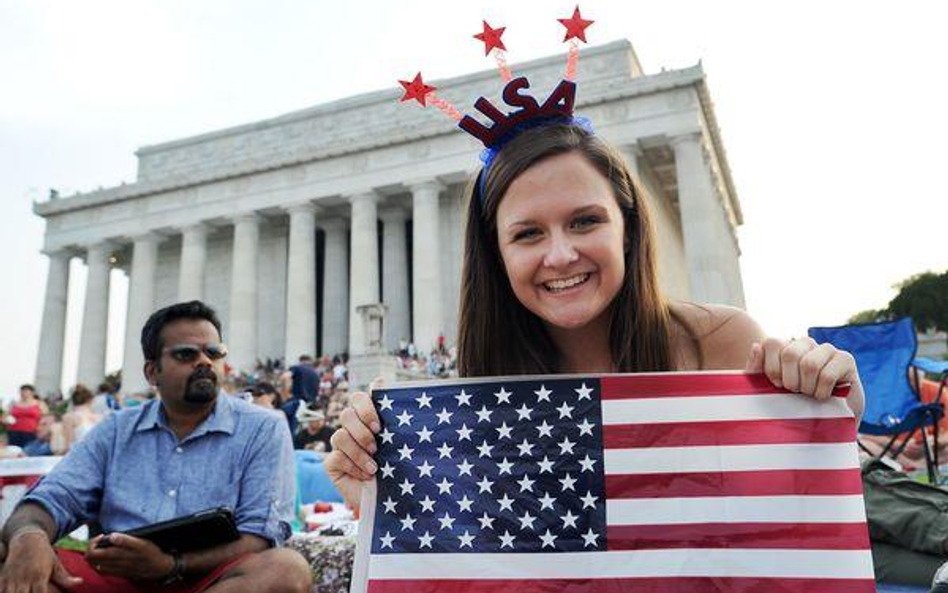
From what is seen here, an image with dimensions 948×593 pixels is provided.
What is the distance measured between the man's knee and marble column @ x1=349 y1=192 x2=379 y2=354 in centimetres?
3221

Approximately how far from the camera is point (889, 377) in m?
7.56

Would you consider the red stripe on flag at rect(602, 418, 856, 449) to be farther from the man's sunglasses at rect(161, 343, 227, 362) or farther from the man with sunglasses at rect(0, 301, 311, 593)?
the man's sunglasses at rect(161, 343, 227, 362)

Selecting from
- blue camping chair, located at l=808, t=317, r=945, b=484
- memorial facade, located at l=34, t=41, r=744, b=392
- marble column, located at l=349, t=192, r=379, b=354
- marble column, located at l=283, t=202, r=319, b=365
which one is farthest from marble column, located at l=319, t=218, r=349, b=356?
blue camping chair, located at l=808, t=317, r=945, b=484

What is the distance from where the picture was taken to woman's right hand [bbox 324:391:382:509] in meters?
2.20

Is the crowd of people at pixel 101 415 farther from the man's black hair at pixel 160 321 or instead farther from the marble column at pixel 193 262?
the marble column at pixel 193 262

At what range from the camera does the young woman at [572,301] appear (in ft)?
7.25

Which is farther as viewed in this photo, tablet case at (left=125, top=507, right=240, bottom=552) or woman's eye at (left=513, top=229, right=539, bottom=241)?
tablet case at (left=125, top=507, right=240, bottom=552)

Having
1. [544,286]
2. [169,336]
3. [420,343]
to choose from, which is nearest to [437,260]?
[420,343]

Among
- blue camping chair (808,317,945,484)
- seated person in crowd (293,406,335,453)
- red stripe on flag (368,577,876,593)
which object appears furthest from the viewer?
seated person in crowd (293,406,335,453)

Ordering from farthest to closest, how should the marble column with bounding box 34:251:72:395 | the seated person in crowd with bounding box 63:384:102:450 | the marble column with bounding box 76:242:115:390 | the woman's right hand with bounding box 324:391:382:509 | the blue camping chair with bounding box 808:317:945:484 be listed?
1. the marble column with bounding box 34:251:72:395
2. the marble column with bounding box 76:242:115:390
3. the seated person in crowd with bounding box 63:384:102:450
4. the blue camping chair with bounding box 808:317:945:484
5. the woman's right hand with bounding box 324:391:382:509

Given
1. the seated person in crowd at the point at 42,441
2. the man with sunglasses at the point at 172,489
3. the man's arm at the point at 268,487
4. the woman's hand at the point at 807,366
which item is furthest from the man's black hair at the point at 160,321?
the seated person in crowd at the point at 42,441

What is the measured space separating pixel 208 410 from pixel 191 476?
1.50ft

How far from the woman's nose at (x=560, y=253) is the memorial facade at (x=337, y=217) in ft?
99.0

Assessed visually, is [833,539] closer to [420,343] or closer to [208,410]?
[208,410]
